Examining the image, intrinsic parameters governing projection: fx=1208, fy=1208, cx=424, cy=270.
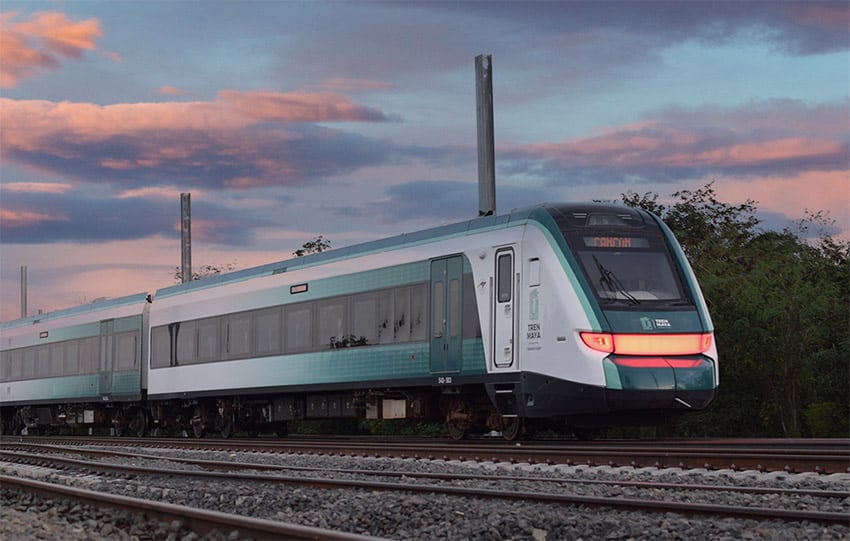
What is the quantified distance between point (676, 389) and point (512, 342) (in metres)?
2.50

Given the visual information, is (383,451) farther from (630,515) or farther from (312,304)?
(630,515)

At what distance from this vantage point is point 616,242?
56.9 ft

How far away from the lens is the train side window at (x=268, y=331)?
2425cm

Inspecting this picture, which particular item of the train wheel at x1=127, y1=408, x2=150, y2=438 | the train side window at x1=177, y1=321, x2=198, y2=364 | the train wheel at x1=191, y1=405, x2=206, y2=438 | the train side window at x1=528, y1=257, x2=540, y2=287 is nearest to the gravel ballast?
the train side window at x1=528, y1=257, x2=540, y2=287

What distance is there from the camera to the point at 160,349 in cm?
2962


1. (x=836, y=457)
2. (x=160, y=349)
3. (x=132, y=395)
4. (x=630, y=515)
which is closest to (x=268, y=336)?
(x=160, y=349)

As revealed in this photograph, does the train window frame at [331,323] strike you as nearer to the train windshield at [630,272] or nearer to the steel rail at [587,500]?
the train windshield at [630,272]

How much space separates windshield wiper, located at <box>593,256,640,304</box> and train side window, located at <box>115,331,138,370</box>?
17.4 meters

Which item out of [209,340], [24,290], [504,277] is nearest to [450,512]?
[504,277]

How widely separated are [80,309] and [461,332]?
19863 millimetres

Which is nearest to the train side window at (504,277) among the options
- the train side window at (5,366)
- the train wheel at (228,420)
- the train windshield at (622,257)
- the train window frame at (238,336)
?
the train windshield at (622,257)

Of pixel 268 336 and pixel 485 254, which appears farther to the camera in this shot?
pixel 268 336

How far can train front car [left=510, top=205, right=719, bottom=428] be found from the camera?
16125 mm

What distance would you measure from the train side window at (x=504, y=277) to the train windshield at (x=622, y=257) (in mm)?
1004
